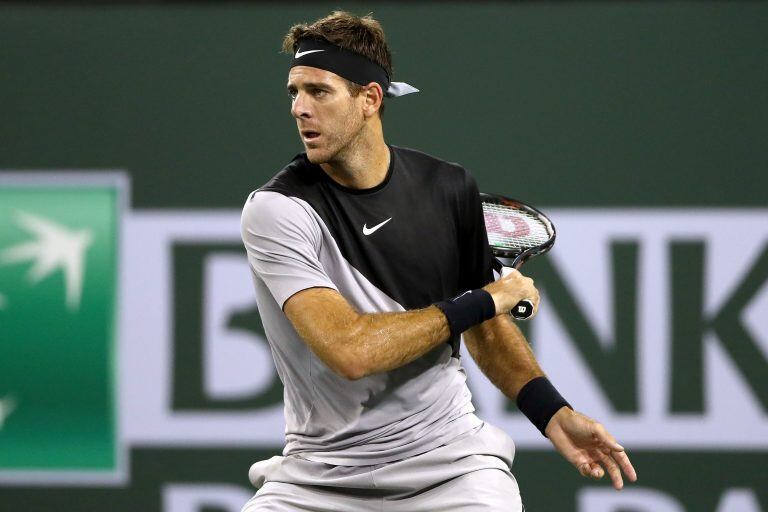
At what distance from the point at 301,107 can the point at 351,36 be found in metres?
0.26

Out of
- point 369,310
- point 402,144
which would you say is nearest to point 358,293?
point 369,310

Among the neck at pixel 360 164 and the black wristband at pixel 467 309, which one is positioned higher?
the neck at pixel 360 164

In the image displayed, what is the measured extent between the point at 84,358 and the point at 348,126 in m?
2.57

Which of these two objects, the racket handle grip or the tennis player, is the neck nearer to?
the tennis player

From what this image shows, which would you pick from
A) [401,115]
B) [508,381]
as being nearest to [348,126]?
[508,381]

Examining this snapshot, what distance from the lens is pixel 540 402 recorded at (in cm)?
314

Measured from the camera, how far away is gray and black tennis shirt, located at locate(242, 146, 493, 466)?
9.82 ft

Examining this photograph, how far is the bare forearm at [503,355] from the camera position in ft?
10.6

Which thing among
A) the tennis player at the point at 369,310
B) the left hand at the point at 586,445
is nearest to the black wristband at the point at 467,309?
the tennis player at the point at 369,310

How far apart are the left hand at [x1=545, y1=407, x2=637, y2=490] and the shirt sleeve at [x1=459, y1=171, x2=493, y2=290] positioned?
0.44 meters

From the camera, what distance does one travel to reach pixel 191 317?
5164 millimetres

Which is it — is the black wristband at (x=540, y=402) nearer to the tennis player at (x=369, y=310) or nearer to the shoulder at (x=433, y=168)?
the tennis player at (x=369, y=310)

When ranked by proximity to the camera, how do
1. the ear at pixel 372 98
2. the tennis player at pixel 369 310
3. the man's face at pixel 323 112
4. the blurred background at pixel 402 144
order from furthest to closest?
1. the blurred background at pixel 402 144
2. the ear at pixel 372 98
3. the man's face at pixel 323 112
4. the tennis player at pixel 369 310

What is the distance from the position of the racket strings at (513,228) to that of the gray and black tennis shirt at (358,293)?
326 mm
